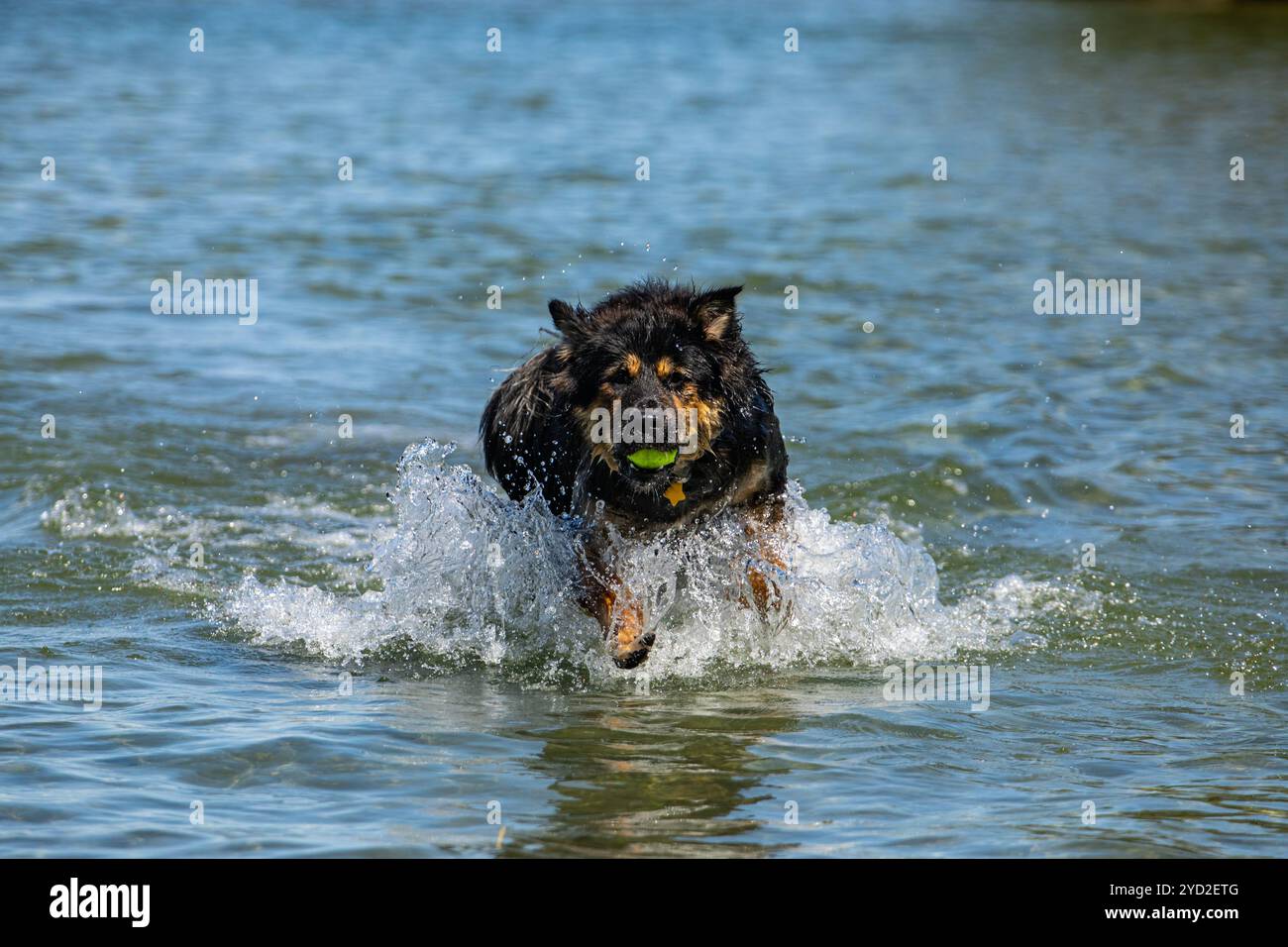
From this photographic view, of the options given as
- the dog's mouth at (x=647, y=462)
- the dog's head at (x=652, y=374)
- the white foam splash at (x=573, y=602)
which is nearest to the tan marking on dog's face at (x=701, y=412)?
the dog's head at (x=652, y=374)

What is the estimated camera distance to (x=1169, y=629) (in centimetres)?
816

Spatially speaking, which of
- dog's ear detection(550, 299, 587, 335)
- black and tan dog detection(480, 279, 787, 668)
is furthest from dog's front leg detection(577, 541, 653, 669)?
dog's ear detection(550, 299, 587, 335)

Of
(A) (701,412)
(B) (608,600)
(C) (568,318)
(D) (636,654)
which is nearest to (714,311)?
(A) (701,412)

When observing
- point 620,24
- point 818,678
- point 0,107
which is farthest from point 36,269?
point 620,24

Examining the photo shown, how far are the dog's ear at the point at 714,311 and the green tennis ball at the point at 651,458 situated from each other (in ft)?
1.87

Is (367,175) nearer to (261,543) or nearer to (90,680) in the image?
(261,543)

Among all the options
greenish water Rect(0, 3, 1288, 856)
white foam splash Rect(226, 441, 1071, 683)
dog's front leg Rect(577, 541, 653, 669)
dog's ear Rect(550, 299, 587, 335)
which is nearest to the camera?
greenish water Rect(0, 3, 1288, 856)

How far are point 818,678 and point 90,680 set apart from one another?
3331 millimetres

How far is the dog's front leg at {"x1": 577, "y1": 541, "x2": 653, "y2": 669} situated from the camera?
7.21 metres

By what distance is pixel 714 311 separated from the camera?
705 centimetres

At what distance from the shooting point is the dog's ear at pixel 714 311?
7.00 m

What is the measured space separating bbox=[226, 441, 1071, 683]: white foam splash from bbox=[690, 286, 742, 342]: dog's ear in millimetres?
968

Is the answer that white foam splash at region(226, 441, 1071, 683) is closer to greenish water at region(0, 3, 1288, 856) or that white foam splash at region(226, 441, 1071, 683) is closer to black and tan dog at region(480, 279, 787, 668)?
greenish water at region(0, 3, 1288, 856)
